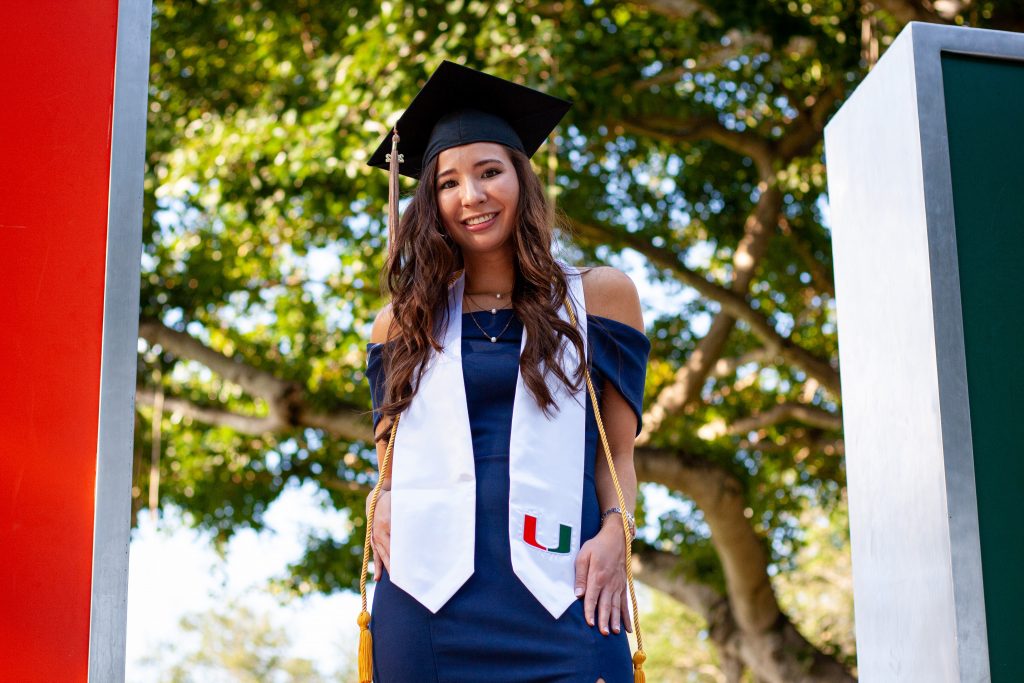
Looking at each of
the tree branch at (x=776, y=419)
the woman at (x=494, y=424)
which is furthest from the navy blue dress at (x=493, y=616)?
the tree branch at (x=776, y=419)

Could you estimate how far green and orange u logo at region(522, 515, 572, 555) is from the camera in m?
2.61

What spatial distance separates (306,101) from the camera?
8734 millimetres

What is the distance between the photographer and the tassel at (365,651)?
105 inches

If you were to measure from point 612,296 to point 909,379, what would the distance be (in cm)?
67

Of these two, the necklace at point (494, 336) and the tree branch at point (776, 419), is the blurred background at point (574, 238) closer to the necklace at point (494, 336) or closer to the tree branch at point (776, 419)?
the tree branch at point (776, 419)

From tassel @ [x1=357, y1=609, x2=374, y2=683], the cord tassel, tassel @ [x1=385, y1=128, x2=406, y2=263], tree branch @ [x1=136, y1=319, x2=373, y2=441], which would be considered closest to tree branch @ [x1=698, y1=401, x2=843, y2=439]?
tree branch @ [x1=136, y1=319, x2=373, y2=441]

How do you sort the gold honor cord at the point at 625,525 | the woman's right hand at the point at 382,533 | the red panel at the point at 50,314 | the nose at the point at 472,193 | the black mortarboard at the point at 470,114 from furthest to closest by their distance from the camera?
the black mortarboard at the point at 470,114 < the nose at the point at 472,193 < the woman's right hand at the point at 382,533 < the gold honor cord at the point at 625,525 < the red panel at the point at 50,314

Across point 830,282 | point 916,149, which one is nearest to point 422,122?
point 916,149

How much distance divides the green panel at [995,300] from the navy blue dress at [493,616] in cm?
74

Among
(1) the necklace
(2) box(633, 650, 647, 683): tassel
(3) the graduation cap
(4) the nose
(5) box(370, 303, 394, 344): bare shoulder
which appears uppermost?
(3) the graduation cap

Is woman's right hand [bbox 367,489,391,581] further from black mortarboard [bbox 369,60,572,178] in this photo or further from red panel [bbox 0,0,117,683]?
black mortarboard [bbox 369,60,572,178]

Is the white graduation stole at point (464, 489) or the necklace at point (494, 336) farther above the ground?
the necklace at point (494, 336)

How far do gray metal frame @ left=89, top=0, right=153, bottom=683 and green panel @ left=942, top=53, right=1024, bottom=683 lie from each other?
168cm

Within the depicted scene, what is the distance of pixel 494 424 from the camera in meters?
2.74
